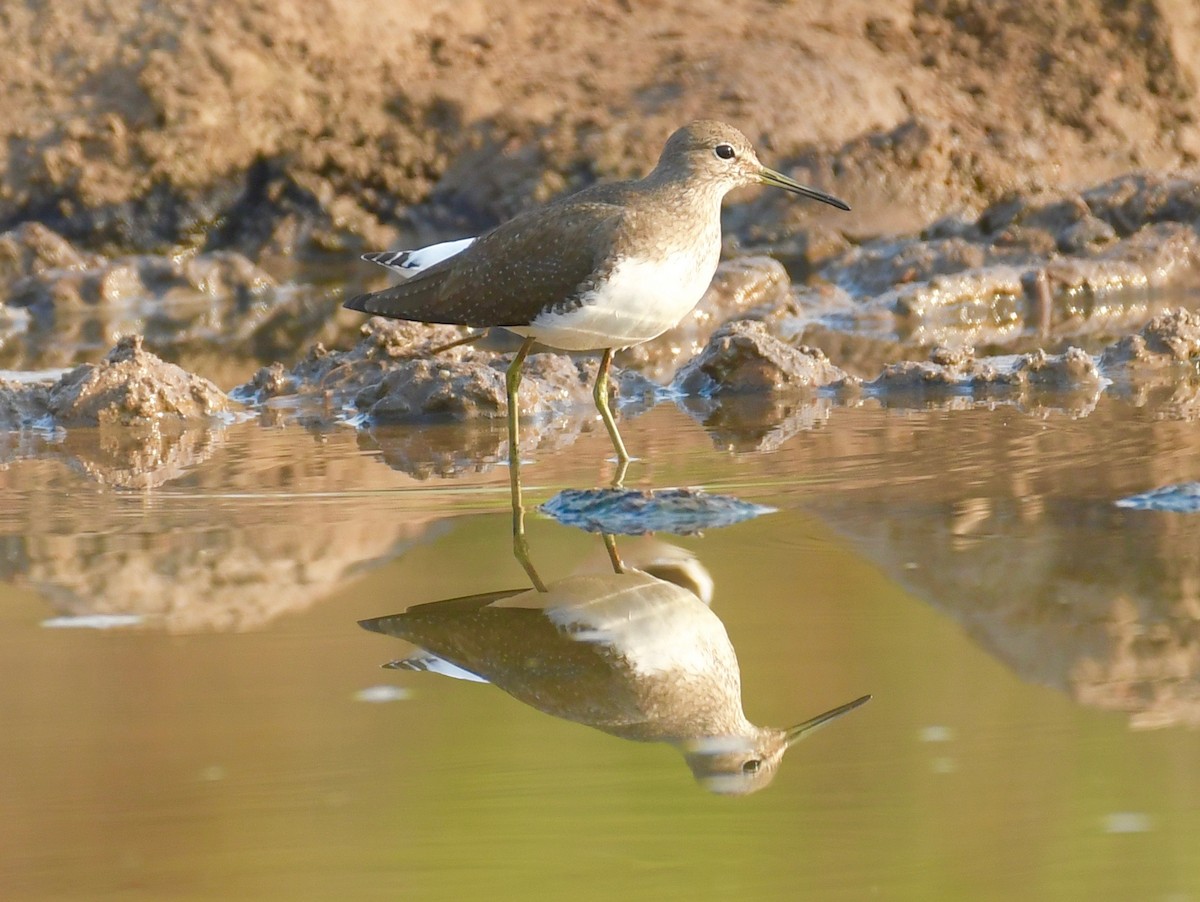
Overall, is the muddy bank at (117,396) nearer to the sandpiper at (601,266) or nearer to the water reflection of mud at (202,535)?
the water reflection of mud at (202,535)

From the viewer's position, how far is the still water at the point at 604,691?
8.83 ft

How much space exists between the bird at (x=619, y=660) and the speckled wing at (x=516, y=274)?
147 cm

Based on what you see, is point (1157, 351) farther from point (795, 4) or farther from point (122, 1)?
point (122, 1)

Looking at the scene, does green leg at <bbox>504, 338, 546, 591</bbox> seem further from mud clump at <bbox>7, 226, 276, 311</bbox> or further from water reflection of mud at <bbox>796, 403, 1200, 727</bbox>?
mud clump at <bbox>7, 226, 276, 311</bbox>

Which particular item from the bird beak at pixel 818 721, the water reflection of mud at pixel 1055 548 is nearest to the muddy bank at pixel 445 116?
the water reflection of mud at pixel 1055 548

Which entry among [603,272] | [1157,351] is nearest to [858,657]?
[603,272]

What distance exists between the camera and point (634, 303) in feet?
18.1

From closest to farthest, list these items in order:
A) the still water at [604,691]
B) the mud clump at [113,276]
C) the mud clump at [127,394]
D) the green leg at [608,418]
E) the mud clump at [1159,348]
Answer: the still water at [604,691]
the green leg at [608,418]
the mud clump at [127,394]
the mud clump at [1159,348]
the mud clump at [113,276]

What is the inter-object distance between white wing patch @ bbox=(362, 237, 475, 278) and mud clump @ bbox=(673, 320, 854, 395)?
1.59 meters

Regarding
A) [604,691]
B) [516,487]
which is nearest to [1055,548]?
[604,691]

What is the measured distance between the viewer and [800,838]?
9.03ft

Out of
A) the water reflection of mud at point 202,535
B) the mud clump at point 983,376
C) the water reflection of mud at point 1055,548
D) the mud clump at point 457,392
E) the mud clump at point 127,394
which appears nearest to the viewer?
the water reflection of mud at point 1055,548

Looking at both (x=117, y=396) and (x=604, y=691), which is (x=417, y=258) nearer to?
(x=117, y=396)

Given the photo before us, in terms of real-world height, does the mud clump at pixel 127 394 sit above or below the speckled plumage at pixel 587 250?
below
